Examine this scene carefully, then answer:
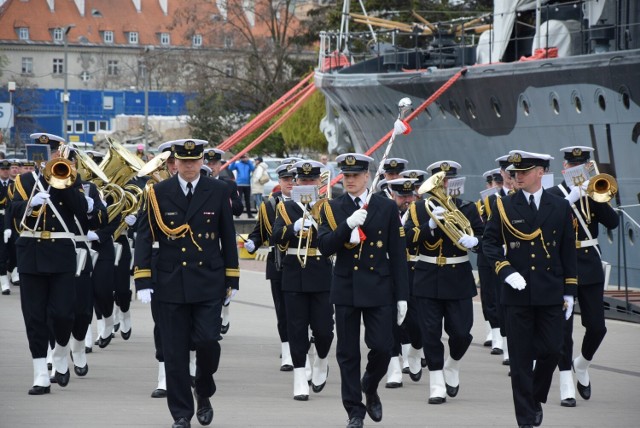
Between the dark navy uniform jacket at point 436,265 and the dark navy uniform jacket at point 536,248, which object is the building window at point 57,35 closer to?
the dark navy uniform jacket at point 436,265

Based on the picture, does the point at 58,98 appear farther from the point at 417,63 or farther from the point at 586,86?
the point at 586,86

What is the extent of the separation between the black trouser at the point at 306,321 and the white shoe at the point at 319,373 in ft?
0.27

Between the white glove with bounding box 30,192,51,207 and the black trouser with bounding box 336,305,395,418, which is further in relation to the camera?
the white glove with bounding box 30,192,51,207

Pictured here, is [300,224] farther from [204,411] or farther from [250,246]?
[204,411]

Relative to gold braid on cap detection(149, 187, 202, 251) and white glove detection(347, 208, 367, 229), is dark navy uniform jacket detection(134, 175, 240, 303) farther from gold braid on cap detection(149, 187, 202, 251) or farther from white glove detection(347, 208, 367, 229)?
white glove detection(347, 208, 367, 229)

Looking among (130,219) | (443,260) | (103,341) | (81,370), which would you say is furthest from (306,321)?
(103,341)

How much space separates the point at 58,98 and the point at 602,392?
71.7m

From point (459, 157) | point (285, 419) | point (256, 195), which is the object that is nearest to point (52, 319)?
point (285, 419)

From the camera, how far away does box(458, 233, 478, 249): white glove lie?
11.3 metres

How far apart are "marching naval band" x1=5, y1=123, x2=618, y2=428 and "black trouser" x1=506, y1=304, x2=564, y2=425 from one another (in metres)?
0.01

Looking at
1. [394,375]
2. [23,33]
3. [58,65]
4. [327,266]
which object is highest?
[23,33]

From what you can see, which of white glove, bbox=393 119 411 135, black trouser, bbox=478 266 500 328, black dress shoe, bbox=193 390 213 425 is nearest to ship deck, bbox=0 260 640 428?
black dress shoe, bbox=193 390 213 425

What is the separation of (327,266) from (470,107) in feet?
49.6

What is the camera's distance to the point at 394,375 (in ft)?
39.8
